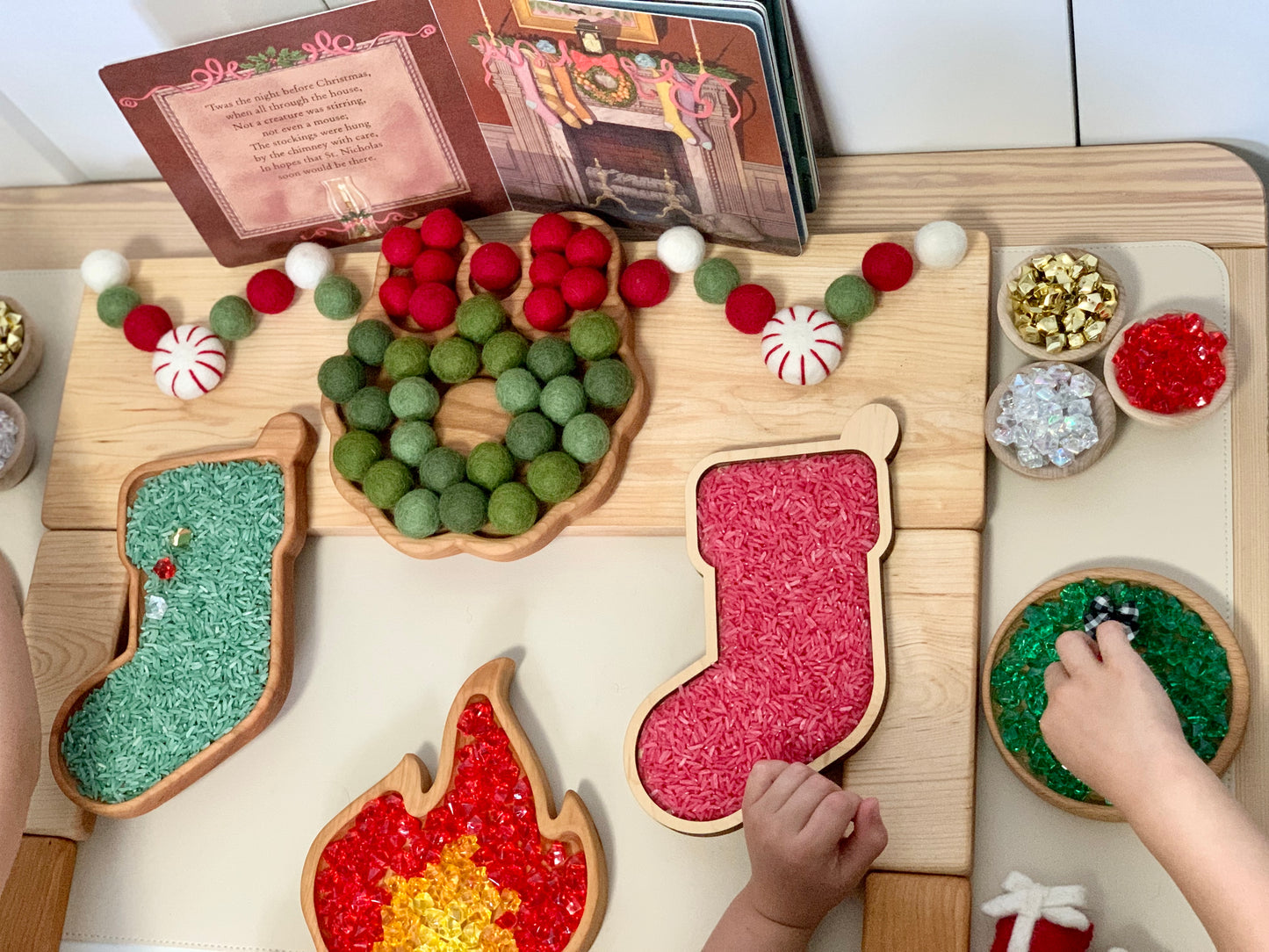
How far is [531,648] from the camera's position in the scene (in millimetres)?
1010

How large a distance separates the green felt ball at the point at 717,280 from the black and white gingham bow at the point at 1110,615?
16.7 inches

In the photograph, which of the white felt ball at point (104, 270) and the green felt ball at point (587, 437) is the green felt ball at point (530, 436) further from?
the white felt ball at point (104, 270)

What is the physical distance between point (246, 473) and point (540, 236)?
370 millimetres

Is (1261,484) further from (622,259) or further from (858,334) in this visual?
(622,259)

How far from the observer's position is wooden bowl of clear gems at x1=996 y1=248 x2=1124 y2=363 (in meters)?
0.95

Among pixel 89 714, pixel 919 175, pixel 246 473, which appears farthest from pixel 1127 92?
pixel 89 714

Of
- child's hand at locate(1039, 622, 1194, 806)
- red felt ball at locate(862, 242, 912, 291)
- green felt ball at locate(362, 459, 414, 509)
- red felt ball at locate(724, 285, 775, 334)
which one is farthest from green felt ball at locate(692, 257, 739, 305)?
child's hand at locate(1039, 622, 1194, 806)

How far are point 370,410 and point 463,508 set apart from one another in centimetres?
15

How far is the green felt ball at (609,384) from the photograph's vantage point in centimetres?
100

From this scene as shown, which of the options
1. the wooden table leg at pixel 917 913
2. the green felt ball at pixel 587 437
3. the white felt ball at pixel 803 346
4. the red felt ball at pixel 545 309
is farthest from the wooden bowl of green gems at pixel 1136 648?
the red felt ball at pixel 545 309

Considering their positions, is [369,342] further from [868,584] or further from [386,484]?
[868,584]

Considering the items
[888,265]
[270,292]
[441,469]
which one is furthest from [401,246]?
[888,265]

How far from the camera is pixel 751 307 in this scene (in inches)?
39.7

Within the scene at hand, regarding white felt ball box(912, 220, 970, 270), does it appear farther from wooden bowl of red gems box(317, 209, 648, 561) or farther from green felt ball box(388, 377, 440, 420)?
green felt ball box(388, 377, 440, 420)
